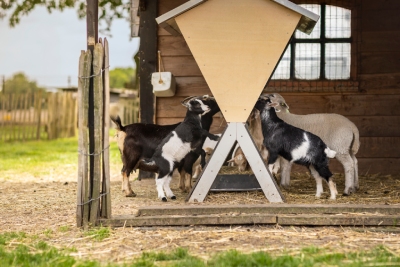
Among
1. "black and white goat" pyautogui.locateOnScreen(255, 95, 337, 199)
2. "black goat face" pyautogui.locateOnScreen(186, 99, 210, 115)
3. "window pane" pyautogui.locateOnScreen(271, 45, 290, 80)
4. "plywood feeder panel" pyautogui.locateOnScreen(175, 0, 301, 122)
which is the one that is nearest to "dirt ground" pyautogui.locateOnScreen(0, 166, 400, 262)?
"black and white goat" pyautogui.locateOnScreen(255, 95, 337, 199)

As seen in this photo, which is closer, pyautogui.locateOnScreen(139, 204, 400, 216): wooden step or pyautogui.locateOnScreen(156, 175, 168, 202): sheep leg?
pyautogui.locateOnScreen(139, 204, 400, 216): wooden step

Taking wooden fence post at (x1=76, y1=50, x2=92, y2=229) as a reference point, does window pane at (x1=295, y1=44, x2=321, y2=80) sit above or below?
above

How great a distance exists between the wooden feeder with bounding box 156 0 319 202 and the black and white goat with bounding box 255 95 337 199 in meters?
0.59

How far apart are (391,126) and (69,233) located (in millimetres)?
6321

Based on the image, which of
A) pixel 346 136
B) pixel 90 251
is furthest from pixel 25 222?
pixel 346 136

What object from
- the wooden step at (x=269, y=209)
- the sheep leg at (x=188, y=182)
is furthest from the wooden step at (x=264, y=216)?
the sheep leg at (x=188, y=182)

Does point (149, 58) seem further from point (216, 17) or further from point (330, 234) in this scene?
point (330, 234)

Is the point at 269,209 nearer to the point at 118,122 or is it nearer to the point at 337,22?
the point at 118,122

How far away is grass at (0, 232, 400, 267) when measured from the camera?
4742 millimetres

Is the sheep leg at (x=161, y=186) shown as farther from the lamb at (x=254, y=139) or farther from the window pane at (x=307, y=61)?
the window pane at (x=307, y=61)

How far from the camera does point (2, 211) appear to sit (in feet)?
24.7

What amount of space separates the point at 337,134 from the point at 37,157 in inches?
386

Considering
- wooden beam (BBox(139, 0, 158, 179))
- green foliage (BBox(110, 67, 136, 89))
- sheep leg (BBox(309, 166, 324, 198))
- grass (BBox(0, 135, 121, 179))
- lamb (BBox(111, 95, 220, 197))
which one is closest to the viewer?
sheep leg (BBox(309, 166, 324, 198))

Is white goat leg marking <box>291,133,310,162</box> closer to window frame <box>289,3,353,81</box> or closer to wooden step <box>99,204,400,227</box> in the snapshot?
wooden step <box>99,204,400,227</box>
